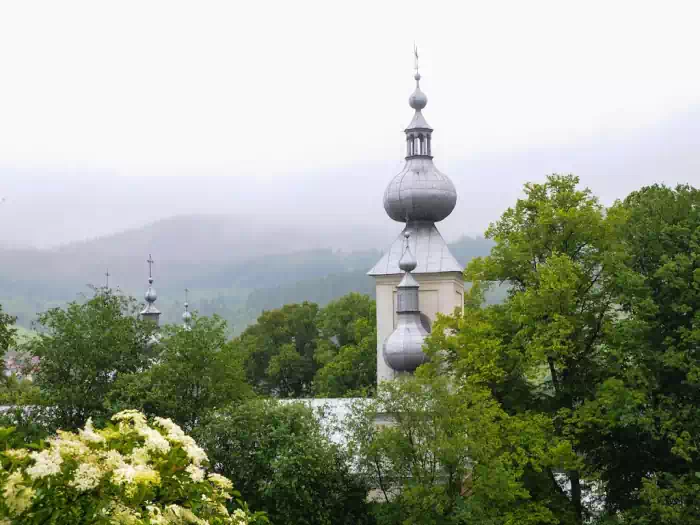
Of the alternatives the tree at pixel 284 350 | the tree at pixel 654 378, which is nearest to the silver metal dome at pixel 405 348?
the tree at pixel 654 378

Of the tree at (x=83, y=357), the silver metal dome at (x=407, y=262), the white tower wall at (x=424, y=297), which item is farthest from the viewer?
the white tower wall at (x=424, y=297)

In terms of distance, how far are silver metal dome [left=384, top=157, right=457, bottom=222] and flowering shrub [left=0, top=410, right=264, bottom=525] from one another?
31.8 meters

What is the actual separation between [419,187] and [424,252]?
8.89 ft

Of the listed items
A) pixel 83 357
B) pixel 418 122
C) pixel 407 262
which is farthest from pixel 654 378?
pixel 418 122

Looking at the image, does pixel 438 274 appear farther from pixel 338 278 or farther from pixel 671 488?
pixel 338 278

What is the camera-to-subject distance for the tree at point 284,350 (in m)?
58.5

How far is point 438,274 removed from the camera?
41500 millimetres

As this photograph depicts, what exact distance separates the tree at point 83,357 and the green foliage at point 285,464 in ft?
15.8

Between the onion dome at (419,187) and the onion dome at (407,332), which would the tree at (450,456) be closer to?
the onion dome at (407,332)

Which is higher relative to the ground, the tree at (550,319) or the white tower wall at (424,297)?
the white tower wall at (424,297)

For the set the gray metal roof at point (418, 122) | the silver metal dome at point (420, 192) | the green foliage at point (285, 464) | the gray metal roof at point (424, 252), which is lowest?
the green foliage at point (285, 464)

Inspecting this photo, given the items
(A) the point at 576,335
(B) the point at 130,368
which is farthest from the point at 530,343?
(B) the point at 130,368

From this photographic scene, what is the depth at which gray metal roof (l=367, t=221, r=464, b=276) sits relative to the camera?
137ft

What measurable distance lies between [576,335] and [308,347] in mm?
35168
